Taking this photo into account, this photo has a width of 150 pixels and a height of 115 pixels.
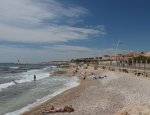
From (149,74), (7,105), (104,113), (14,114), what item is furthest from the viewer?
(149,74)

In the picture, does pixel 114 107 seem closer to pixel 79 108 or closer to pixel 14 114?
pixel 79 108

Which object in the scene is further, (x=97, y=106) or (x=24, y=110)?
(x=24, y=110)

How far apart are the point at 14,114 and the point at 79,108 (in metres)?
4.97

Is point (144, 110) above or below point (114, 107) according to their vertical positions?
above

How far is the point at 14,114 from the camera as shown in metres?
23.5

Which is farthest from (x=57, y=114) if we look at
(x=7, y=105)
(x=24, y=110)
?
(x=7, y=105)

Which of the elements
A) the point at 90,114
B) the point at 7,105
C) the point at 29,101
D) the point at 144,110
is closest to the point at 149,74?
the point at 29,101

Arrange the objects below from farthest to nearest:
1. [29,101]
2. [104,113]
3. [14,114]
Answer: [29,101], [14,114], [104,113]

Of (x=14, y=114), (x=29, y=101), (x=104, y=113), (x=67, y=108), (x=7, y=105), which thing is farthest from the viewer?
(x=29, y=101)

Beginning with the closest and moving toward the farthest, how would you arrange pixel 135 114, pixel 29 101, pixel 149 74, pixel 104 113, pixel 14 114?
1. pixel 135 114
2. pixel 104 113
3. pixel 14 114
4. pixel 29 101
5. pixel 149 74

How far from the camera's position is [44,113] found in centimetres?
2198

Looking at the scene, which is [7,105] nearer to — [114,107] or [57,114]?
[57,114]

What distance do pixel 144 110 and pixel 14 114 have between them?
45.7 feet

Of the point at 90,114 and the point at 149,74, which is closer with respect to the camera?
the point at 90,114
